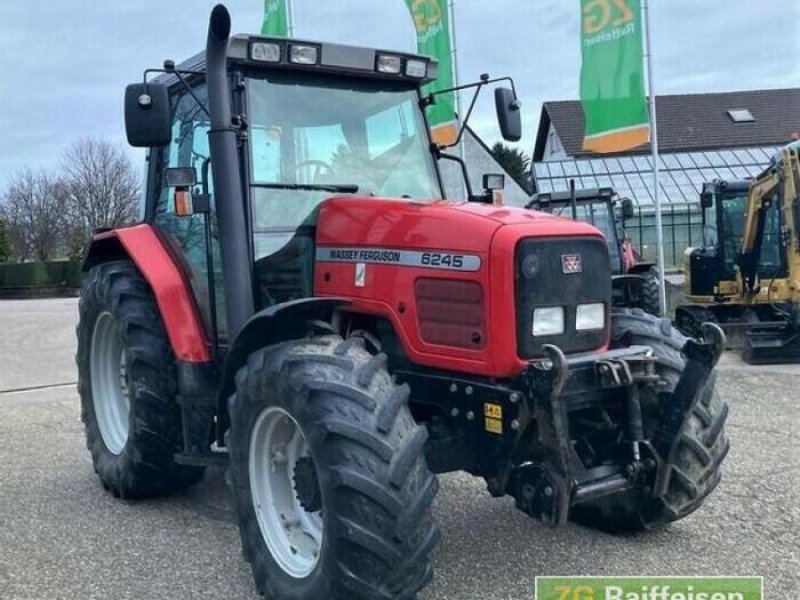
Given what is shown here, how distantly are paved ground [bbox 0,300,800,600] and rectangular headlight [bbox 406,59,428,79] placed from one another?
2.36 metres

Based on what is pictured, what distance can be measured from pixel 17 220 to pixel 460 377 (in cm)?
4899

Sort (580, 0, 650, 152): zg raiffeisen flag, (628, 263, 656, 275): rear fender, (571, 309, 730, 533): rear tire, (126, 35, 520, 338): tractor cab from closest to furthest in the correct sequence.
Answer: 1. (571, 309, 730, 533): rear tire
2. (126, 35, 520, 338): tractor cab
3. (628, 263, 656, 275): rear fender
4. (580, 0, 650, 152): zg raiffeisen flag

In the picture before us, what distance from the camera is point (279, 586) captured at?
366 centimetres

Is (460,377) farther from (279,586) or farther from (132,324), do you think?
(132,324)

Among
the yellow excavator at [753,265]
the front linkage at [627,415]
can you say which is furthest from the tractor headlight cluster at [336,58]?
the yellow excavator at [753,265]

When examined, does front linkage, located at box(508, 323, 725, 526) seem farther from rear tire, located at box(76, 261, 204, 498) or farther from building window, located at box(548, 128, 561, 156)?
building window, located at box(548, 128, 561, 156)

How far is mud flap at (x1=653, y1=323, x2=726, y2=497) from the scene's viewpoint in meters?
3.69

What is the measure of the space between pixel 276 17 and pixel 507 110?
33.0 ft

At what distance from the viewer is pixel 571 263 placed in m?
3.71

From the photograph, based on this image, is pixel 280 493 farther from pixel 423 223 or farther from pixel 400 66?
pixel 400 66

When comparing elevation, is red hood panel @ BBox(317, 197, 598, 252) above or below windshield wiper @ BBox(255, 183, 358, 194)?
below

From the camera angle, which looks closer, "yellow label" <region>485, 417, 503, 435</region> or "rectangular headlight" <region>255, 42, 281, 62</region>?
"yellow label" <region>485, 417, 503, 435</region>

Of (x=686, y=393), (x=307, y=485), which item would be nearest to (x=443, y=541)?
(x=307, y=485)

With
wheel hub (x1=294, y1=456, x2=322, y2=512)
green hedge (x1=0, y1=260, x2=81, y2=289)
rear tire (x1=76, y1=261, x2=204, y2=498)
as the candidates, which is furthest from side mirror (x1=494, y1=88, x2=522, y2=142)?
green hedge (x1=0, y1=260, x2=81, y2=289)
